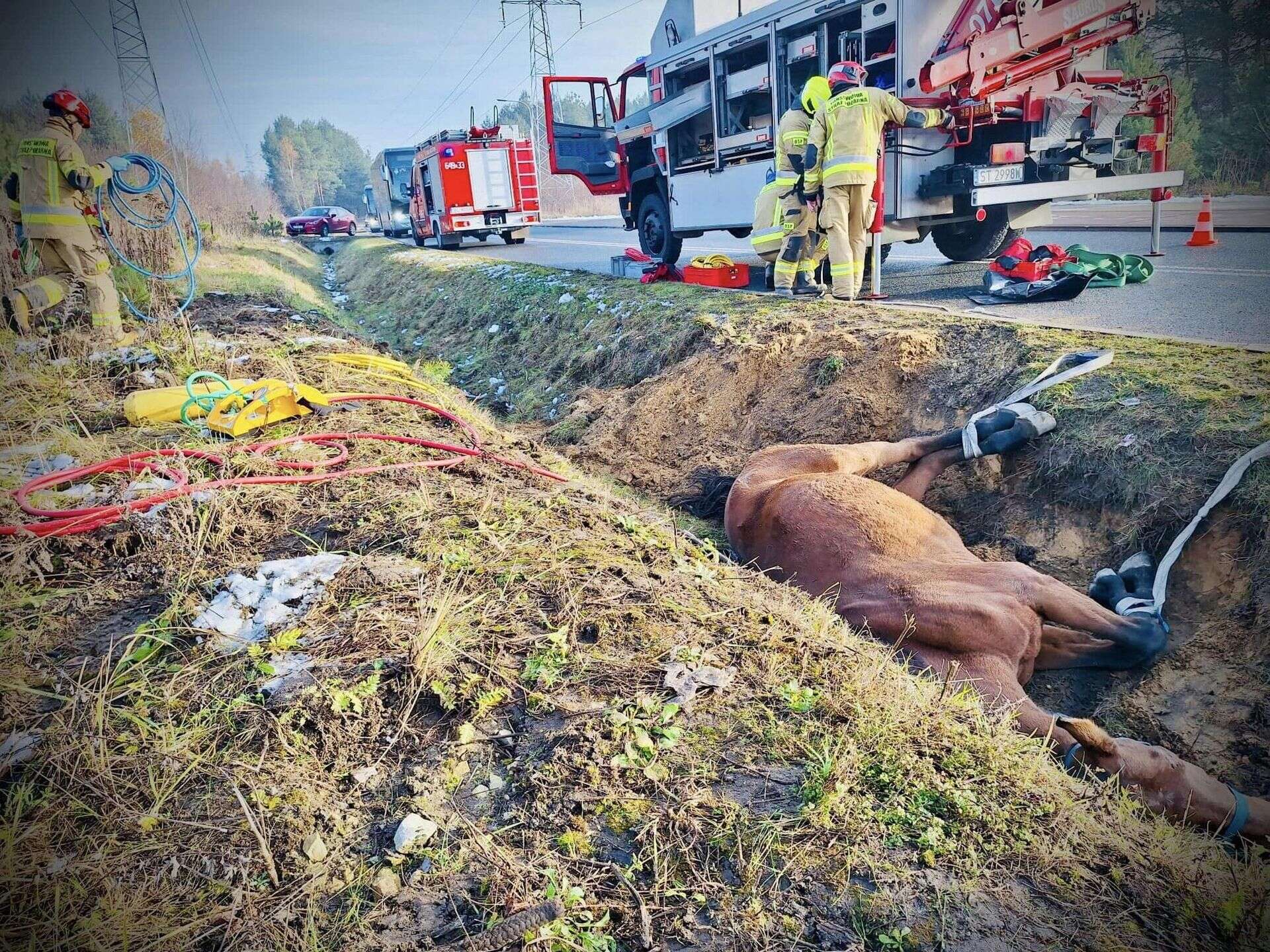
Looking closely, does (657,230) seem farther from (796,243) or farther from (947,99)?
(947,99)

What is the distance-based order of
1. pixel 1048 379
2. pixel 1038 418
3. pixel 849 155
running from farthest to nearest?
pixel 849 155
pixel 1048 379
pixel 1038 418

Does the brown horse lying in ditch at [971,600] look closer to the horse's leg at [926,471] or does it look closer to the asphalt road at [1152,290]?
the horse's leg at [926,471]

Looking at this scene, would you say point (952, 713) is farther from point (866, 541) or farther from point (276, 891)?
point (276, 891)

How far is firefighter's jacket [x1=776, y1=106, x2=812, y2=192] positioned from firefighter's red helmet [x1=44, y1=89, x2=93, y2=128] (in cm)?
662

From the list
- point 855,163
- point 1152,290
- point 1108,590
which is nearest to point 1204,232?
point 1152,290

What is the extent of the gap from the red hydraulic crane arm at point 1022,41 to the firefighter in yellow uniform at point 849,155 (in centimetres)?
37

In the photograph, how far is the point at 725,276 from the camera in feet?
29.9

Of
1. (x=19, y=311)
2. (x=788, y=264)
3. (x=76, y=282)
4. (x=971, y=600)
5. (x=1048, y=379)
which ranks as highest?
(x=76, y=282)

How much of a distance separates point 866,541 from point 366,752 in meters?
2.33

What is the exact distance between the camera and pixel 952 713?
7.98 feet

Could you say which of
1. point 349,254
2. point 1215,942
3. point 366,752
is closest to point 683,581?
point 366,752

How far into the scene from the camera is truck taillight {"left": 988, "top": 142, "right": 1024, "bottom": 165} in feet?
24.5

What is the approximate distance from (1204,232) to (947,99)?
4.28 meters

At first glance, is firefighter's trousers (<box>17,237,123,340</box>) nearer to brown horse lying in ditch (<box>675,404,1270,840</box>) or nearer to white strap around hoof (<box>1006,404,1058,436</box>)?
brown horse lying in ditch (<box>675,404,1270,840</box>)
